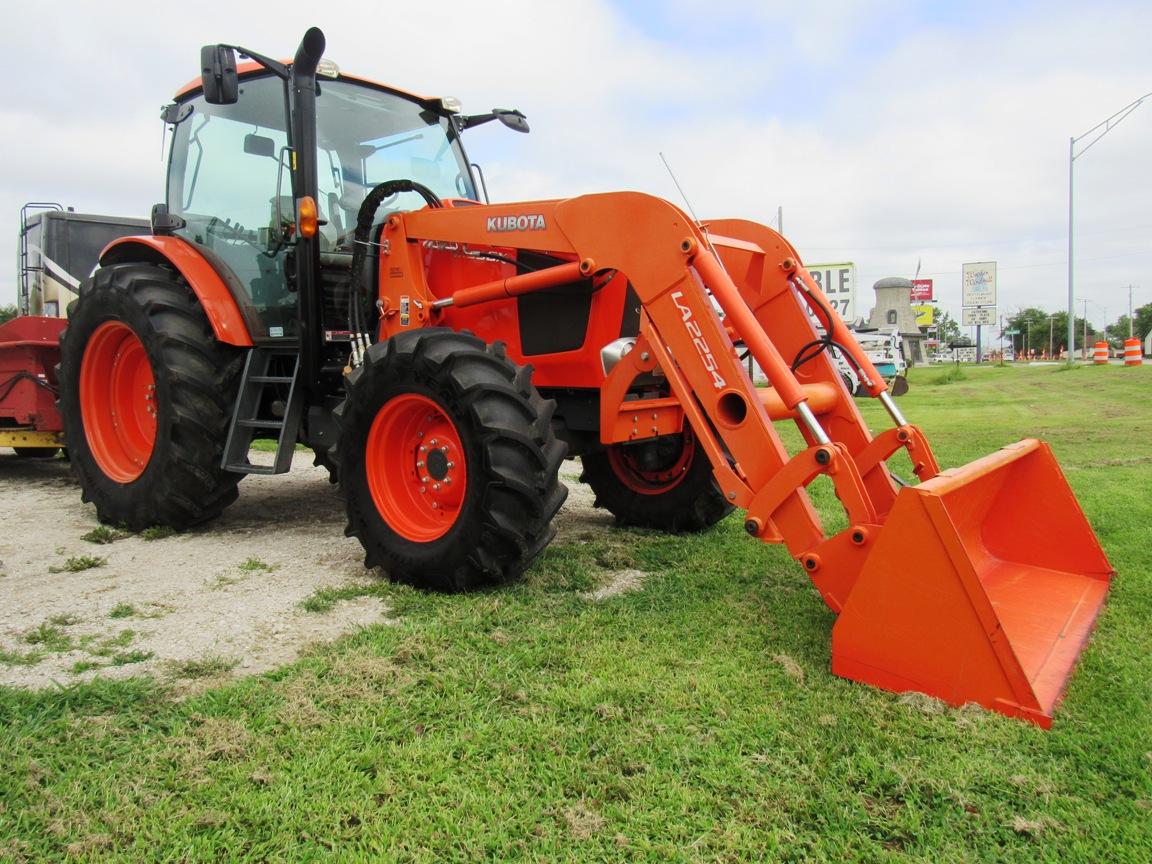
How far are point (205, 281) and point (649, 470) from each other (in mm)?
3134

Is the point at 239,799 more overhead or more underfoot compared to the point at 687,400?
more underfoot

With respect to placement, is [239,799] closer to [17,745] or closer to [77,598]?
[17,745]

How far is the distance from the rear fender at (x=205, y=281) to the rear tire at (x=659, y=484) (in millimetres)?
2433

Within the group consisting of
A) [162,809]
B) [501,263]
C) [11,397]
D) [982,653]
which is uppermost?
[501,263]

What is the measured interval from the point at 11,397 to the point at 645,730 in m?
7.12

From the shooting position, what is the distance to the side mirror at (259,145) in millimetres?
5371

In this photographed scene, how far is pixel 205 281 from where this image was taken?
17.7ft

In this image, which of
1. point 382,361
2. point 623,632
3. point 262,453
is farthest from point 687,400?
point 262,453

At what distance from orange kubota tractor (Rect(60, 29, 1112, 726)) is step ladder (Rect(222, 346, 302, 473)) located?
2 centimetres

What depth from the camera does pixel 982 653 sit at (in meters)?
2.70

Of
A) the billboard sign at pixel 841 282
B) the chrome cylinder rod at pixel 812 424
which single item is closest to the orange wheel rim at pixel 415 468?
the chrome cylinder rod at pixel 812 424

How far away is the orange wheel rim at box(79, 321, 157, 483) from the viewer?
19.3 feet

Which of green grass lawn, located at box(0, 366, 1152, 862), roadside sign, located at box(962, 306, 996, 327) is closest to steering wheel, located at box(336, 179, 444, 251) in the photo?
green grass lawn, located at box(0, 366, 1152, 862)

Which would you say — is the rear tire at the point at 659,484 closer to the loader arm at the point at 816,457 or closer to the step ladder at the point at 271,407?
the loader arm at the point at 816,457
